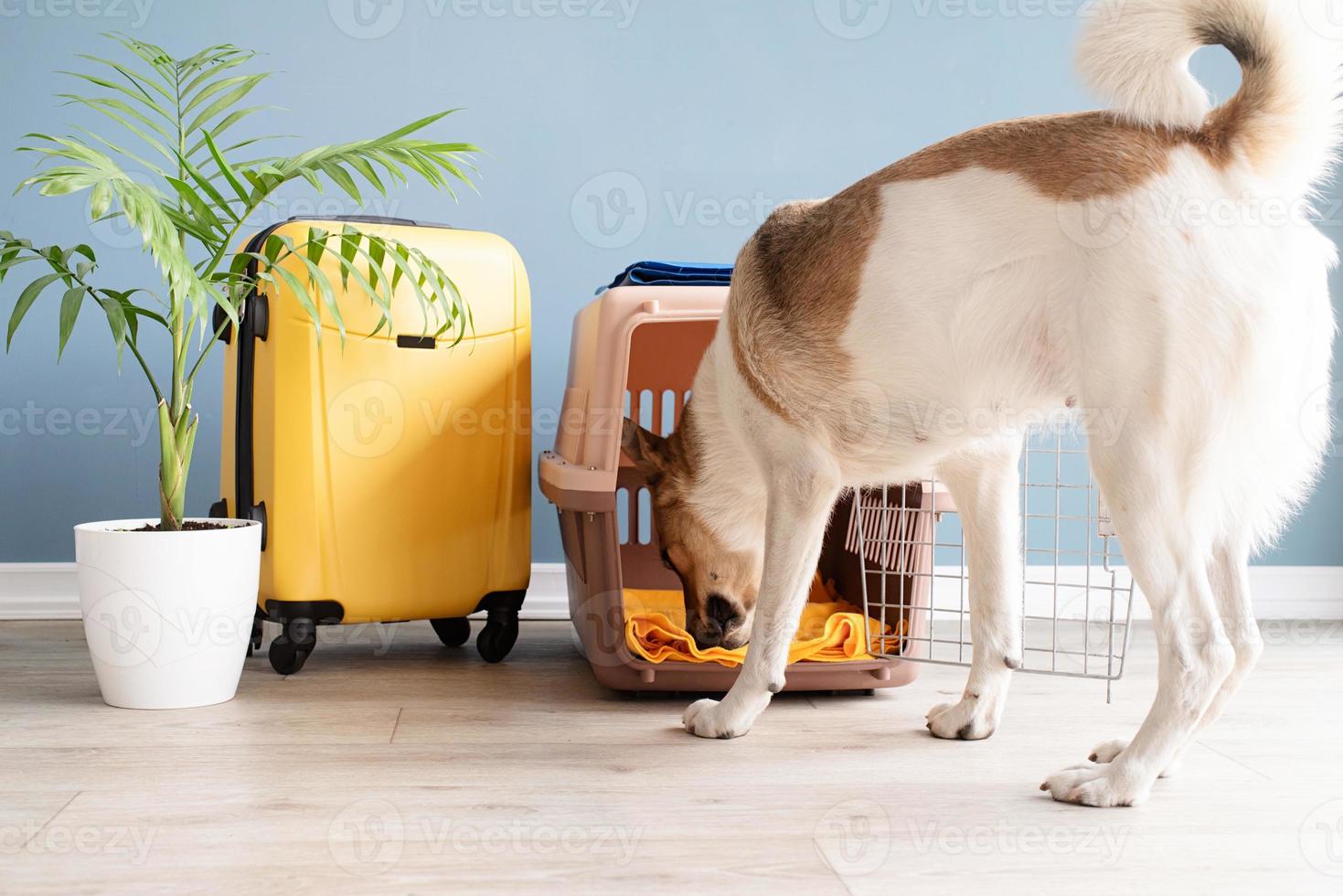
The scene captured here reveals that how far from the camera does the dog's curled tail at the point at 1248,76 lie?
4.22 feet

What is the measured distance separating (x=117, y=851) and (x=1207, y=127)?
1.60m

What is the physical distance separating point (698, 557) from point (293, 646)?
0.84m

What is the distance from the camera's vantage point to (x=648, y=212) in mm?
2975

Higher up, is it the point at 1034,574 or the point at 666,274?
the point at 666,274

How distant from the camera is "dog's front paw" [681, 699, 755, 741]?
68.5 inches
